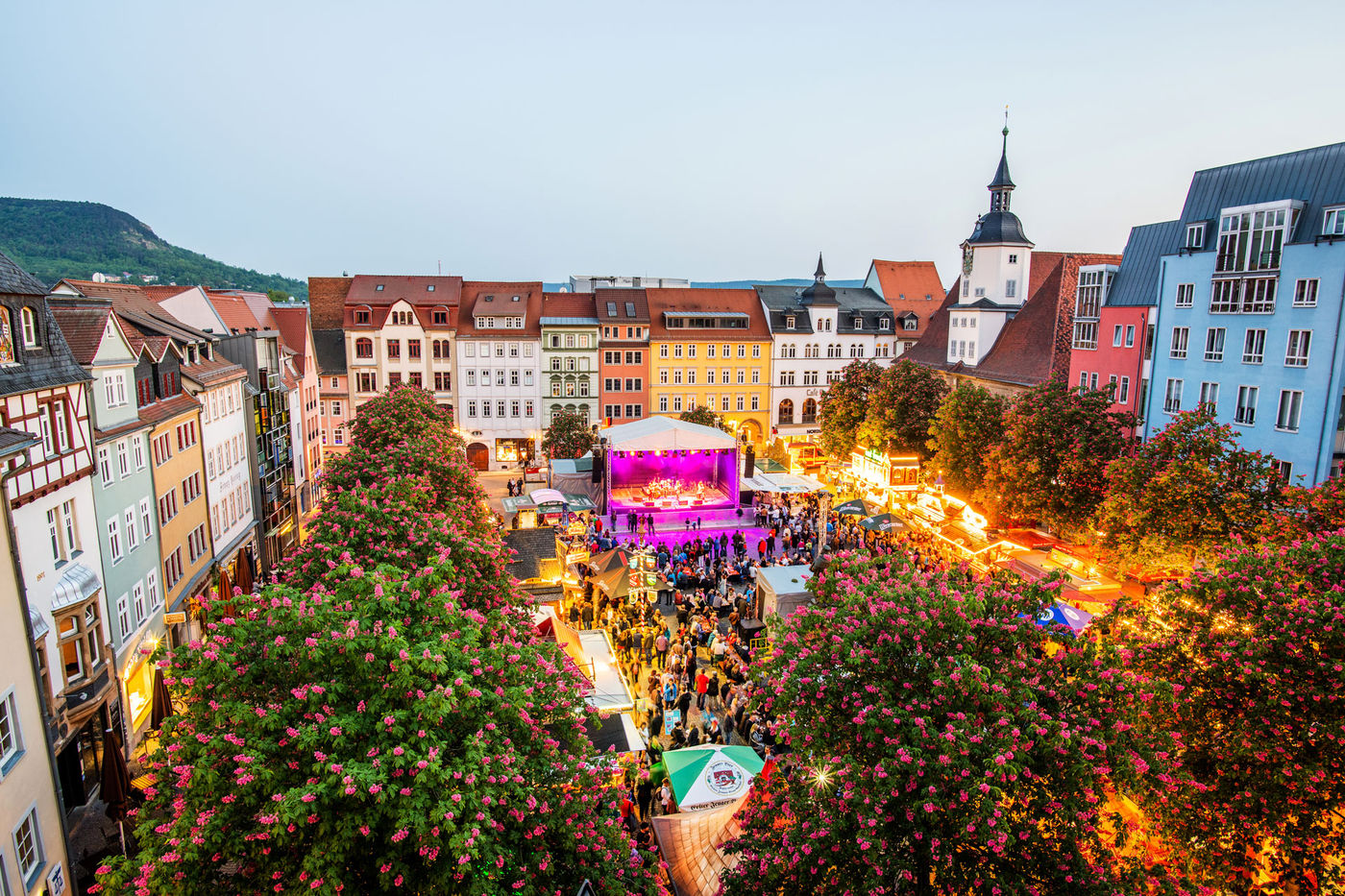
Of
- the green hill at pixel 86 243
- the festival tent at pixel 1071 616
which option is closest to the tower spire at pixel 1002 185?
the festival tent at pixel 1071 616

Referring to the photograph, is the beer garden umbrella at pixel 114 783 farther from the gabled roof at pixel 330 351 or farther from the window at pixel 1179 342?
the gabled roof at pixel 330 351

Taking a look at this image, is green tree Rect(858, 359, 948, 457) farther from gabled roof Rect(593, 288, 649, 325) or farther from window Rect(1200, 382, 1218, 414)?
gabled roof Rect(593, 288, 649, 325)

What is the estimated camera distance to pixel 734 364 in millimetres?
59219

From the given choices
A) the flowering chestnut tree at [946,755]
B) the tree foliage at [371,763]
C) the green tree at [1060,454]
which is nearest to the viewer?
the tree foliage at [371,763]

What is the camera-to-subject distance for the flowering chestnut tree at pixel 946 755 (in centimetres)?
878

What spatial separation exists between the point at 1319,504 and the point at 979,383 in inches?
1286

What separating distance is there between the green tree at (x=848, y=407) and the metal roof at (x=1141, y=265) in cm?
1249

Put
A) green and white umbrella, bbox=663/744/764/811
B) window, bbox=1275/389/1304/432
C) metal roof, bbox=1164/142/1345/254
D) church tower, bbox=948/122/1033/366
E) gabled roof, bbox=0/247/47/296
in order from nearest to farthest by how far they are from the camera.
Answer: gabled roof, bbox=0/247/47/296, green and white umbrella, bbox=663/744/764/811, window, bbox=1275/389/1304/432, metal roof, bbox=1164/142/1345/254, church tower, bbox=948/122/1033/366

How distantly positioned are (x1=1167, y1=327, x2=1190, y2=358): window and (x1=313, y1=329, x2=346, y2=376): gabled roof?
48000 mm

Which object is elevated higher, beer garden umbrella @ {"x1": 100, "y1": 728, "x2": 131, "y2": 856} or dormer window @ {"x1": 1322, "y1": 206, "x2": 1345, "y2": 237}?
dormer window @ {"x1": 1322, "y1": 206, "x2": 1345, "y2": 237}

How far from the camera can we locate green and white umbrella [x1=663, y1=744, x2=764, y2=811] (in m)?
14.3

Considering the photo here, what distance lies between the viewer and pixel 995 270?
52625 mm

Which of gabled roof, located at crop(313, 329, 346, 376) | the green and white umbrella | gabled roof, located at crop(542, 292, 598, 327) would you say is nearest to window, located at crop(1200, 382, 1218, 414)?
the green and white umbrella

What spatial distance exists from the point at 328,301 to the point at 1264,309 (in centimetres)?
5475
